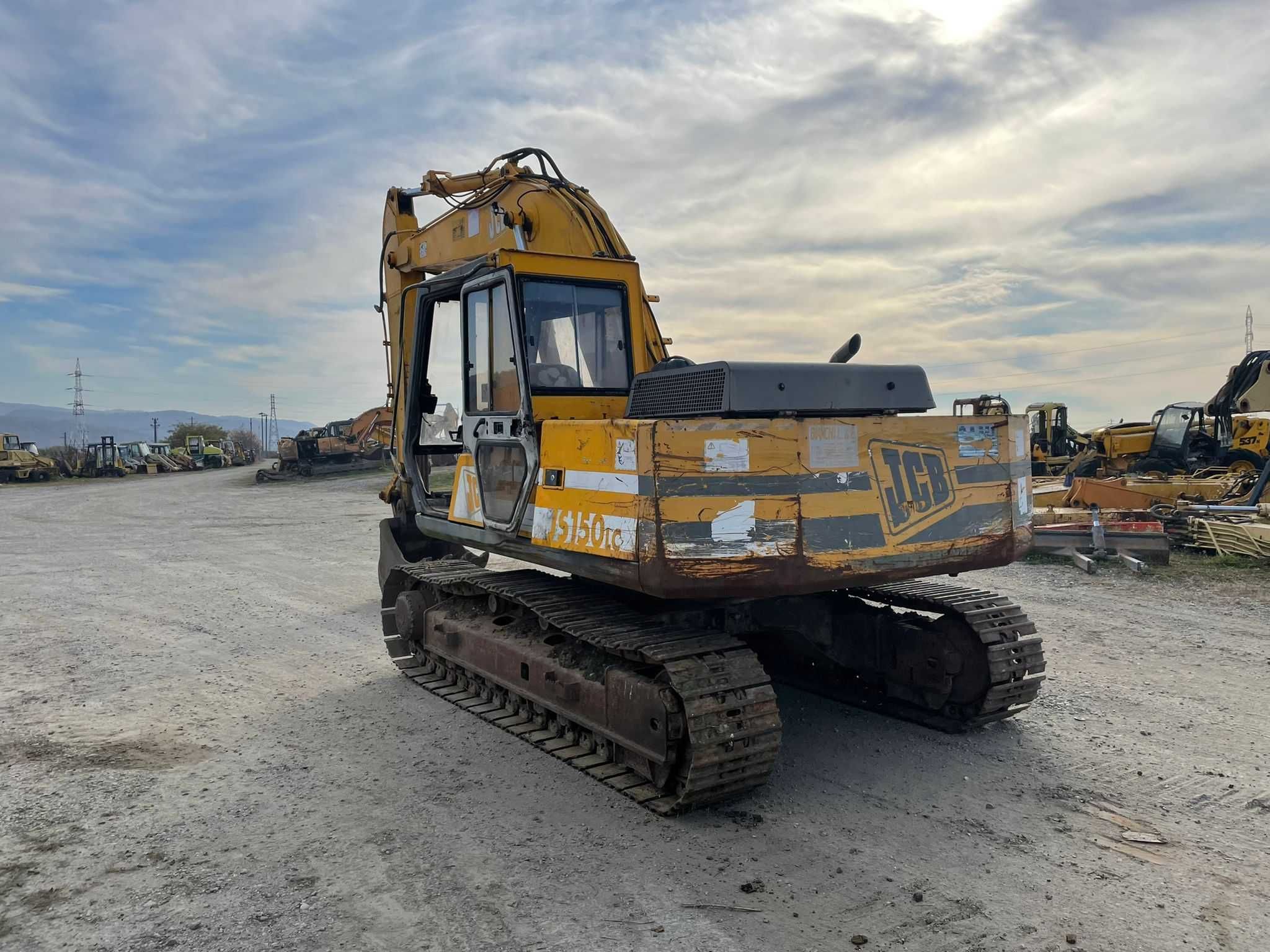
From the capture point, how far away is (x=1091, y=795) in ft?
14.7

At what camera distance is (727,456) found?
410 centimetres

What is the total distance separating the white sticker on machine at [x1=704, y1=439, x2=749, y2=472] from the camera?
4.08 metres

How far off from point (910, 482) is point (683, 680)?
4.88 feet

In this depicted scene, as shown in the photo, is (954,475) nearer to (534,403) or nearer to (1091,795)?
(1091,795)

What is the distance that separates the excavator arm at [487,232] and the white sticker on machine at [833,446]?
6.47ft

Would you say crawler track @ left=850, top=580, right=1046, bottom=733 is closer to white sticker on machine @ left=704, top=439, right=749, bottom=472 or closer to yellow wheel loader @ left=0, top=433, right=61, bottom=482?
white sticker on machine @ left=704, top=439, right=749, bottom=472

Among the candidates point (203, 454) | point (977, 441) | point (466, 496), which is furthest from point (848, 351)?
point (203, 454)

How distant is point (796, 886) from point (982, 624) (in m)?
2.22

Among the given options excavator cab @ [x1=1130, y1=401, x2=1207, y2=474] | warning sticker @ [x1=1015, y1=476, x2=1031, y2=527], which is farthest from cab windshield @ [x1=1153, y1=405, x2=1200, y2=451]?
warning sticker @ [x1=1015, y1=476, x2=1031, y2=527]

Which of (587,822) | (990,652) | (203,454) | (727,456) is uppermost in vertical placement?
(203,454)

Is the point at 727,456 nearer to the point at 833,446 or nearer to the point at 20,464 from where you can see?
the point at 833,446

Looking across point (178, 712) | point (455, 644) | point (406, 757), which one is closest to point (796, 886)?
point (406, 757)

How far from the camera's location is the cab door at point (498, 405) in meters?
5.21

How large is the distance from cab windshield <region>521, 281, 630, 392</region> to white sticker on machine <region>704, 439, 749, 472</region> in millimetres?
1526
